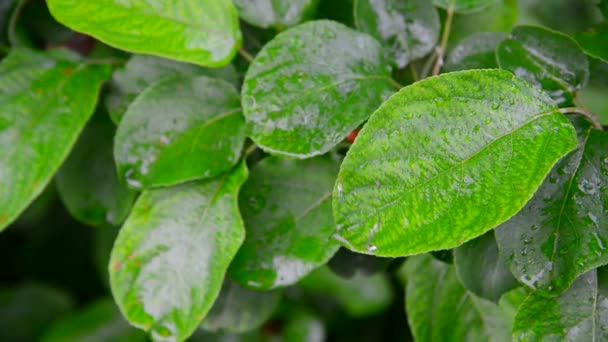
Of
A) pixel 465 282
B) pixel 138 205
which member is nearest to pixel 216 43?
pixel 138 205

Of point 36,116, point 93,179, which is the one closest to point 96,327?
point 93,179

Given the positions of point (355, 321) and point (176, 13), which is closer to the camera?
point (176, 13)

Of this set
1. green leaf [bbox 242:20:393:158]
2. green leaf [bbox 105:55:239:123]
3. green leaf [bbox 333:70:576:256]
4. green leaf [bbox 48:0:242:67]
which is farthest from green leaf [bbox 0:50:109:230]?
green leaf [bbox 333:70:576:256]

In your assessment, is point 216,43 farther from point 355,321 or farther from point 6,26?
point 355,321

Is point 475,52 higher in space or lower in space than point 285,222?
higher

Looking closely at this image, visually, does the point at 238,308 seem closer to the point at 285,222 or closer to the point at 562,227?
the point at 285,222

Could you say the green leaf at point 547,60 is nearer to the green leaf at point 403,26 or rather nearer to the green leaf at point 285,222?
the green leaf at point 403,26

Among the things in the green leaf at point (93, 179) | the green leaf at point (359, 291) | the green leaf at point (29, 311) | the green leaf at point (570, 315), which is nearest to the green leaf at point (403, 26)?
the green leaf at point (570, 315)
